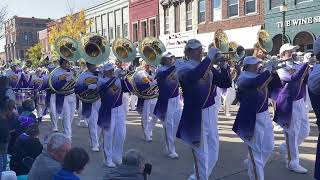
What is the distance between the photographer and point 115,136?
310 inches

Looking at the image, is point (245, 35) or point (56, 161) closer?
point (56, 161)

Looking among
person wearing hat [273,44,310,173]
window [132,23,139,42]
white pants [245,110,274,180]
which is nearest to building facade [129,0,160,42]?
window [132,23,139,42]

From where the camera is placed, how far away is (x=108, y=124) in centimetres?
782

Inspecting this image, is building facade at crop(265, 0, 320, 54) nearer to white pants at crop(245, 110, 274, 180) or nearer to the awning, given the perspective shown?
the awning

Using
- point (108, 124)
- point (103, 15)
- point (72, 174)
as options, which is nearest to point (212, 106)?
point (108, 124)

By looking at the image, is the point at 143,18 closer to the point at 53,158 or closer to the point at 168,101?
the point at 168,101

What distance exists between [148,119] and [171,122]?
196 cm

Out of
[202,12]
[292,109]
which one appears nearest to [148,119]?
[292,109]

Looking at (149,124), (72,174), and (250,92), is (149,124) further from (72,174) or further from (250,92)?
(72,174)

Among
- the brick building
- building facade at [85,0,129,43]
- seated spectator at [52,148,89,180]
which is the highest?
building facade at [85,0,129,43]

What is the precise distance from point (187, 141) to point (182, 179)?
1067mm

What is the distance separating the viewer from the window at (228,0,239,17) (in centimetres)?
2300

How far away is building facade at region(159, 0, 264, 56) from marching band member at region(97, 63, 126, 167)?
13735mm

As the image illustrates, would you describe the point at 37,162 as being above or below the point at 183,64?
below
